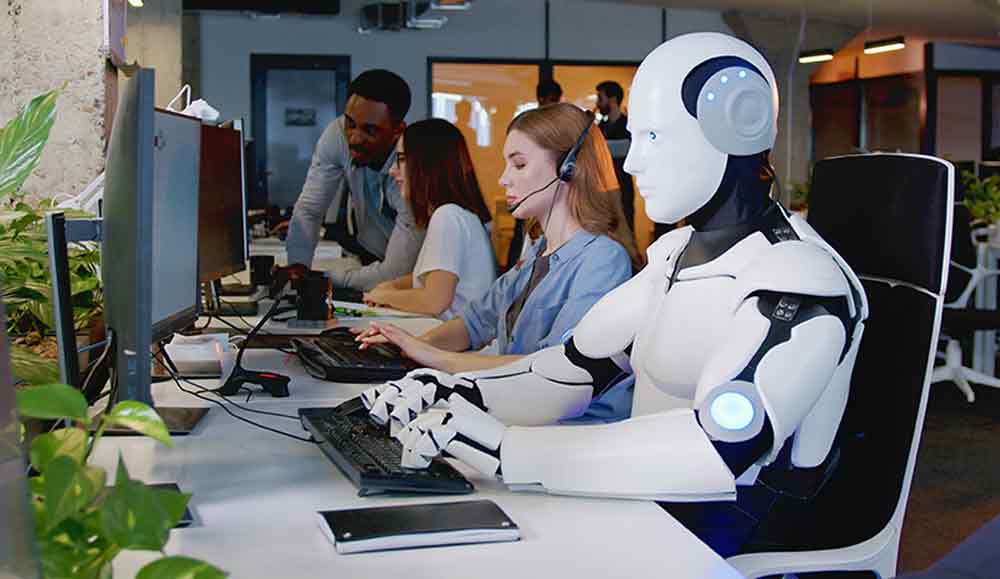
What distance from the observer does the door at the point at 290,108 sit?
11852 millimetres

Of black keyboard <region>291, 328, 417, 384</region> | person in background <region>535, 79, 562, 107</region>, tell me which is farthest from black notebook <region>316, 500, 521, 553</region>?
person in background <region>535, 79, 562, 107</region>

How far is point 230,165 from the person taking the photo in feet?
10.3

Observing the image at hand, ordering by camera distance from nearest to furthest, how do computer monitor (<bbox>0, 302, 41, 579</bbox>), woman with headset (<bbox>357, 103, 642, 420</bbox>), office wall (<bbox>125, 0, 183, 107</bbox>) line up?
computer monitor (<bbox>0, 302, 41, 579</bbox>) < woman with headset (<bbox>357, 103, 642, 420</bbox>) < office wall (<bbox>125, 0, 183, 107</bbox>)

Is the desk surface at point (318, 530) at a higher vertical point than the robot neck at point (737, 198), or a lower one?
lower

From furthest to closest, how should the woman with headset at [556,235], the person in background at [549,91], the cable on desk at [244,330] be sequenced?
the person in background at [549,91], the cable on desk at [244,330], the woman with headset at [556,235]

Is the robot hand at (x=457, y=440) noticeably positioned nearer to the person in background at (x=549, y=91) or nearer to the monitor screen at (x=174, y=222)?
the monitor screen at (x=174, y=222)

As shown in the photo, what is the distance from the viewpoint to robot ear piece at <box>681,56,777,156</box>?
171 centimetres

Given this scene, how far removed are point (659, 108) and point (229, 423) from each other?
0.87 metres

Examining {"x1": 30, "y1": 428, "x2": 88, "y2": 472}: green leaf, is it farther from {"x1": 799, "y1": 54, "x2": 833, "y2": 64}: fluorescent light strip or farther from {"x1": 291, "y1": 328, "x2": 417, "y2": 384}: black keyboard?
{"x1": 799, "y1": 54, "x2": 833, "y2": 64}: fluorescent light strip

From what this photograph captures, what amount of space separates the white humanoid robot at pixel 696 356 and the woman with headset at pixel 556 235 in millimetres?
591

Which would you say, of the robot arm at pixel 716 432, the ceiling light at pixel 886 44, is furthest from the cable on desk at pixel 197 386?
the ceiling light at pixel 886 44

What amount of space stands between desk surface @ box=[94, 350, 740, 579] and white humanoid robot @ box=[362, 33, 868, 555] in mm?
66

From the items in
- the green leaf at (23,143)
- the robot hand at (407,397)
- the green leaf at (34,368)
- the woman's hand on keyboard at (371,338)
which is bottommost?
the woman's hand on keyboard at (371,338)

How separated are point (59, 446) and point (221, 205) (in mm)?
2498
